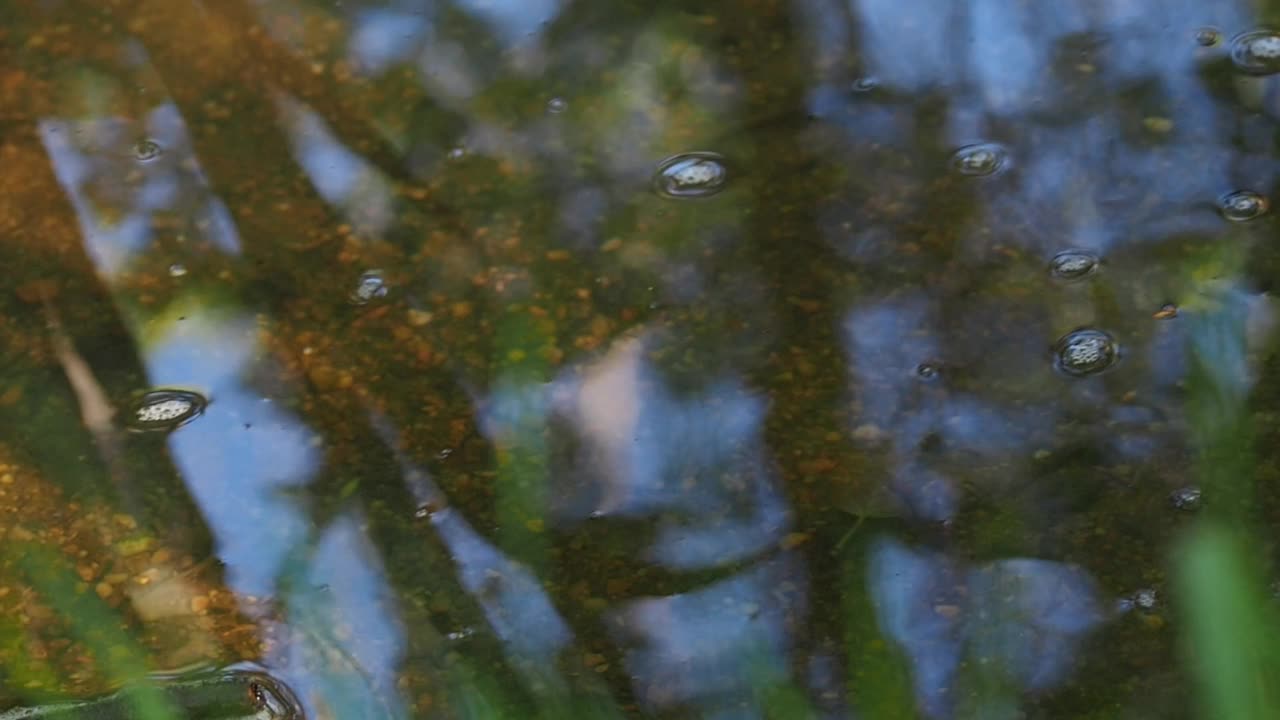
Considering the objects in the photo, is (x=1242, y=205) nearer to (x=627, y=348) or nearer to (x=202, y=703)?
(x=627, y=348)

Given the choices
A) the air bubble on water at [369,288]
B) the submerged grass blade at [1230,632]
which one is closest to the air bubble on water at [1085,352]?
the air bubble on water at [369,288]

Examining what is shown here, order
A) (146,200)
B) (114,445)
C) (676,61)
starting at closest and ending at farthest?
(114,445) → (146,200) → (676,61)

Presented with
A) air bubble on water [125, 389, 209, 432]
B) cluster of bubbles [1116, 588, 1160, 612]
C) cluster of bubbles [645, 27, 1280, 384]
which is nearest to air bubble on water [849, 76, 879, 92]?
cluster of bubbles [645, 27, 1280, 384]

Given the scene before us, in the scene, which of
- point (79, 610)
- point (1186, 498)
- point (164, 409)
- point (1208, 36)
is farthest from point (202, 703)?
point (1208, 36)

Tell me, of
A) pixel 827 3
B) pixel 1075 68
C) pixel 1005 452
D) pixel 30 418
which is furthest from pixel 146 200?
pixel 1075 68

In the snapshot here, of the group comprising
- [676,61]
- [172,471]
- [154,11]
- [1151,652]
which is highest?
[154,11]

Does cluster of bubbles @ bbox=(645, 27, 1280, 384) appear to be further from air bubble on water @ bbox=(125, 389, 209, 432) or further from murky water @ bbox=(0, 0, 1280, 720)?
air bubble on water @ bbox=(125, 389, 209, 432)

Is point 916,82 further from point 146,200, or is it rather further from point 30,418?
point 30,418
